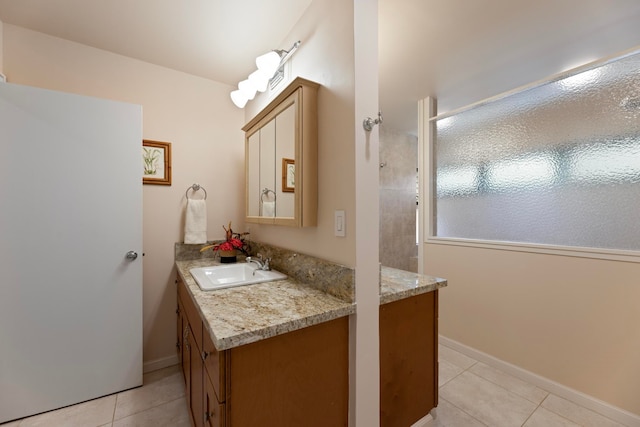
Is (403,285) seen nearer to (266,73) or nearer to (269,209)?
(269,209)

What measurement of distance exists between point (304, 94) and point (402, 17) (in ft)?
2.74

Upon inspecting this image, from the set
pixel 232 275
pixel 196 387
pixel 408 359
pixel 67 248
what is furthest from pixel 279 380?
pixel 67 248

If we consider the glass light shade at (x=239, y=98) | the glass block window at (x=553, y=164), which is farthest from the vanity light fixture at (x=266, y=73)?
the glass block window at (x=553, y=164)

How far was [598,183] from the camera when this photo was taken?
1.63 m

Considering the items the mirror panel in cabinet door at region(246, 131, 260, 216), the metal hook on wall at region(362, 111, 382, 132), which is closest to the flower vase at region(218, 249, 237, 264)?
the mirror panel in cabinet door at region(246, 131, 260, 216)

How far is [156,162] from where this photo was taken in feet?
6.73

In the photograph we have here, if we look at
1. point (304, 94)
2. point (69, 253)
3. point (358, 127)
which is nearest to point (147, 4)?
point (304, 94)

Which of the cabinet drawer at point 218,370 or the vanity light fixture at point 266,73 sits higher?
the vanity light fixture at point 266,73

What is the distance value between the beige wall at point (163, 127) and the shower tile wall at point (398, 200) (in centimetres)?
195

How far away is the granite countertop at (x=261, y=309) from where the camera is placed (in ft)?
2.88

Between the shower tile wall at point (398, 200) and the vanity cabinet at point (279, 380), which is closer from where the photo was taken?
the vanity cabinet at point (279, 380)

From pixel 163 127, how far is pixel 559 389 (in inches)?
138

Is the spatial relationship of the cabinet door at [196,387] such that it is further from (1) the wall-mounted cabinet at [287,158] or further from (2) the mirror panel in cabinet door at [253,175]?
(2) the mirror panel in cabinet door at [253,175]

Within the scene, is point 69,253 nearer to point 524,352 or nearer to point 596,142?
point 524,352
